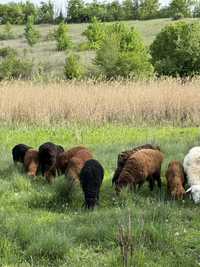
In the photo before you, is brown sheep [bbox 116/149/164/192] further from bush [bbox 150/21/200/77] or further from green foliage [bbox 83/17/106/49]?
green foliage [bbox 83/17/106/49]

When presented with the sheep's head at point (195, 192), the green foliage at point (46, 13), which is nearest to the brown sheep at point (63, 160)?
the sheep's head at point (195, 192)

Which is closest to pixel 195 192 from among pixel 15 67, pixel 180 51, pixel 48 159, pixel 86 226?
pixel 86 226

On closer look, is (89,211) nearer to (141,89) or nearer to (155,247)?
(155,247)

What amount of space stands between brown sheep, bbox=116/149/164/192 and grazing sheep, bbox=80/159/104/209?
0.47m

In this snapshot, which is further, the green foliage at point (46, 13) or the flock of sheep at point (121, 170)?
the green foliage at point (46, 13)

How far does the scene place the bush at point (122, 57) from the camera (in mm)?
28750

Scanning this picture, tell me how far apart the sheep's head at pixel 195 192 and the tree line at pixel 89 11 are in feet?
232

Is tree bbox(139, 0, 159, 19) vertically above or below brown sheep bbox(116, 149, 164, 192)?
above

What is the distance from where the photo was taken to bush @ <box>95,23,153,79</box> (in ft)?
94.3

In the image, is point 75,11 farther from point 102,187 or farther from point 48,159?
point 102,187

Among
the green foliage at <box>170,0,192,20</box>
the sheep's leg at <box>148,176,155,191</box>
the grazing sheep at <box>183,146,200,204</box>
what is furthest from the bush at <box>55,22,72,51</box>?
the sheep's leg at <box>148,176,155,191</box>

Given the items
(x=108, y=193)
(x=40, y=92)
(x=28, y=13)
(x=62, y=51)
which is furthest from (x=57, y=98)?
(x=28, y=13)

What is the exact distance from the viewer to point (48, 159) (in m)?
8.85

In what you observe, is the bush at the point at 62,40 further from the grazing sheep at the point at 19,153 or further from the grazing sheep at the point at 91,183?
the grazing sheep at the point at 91,183
